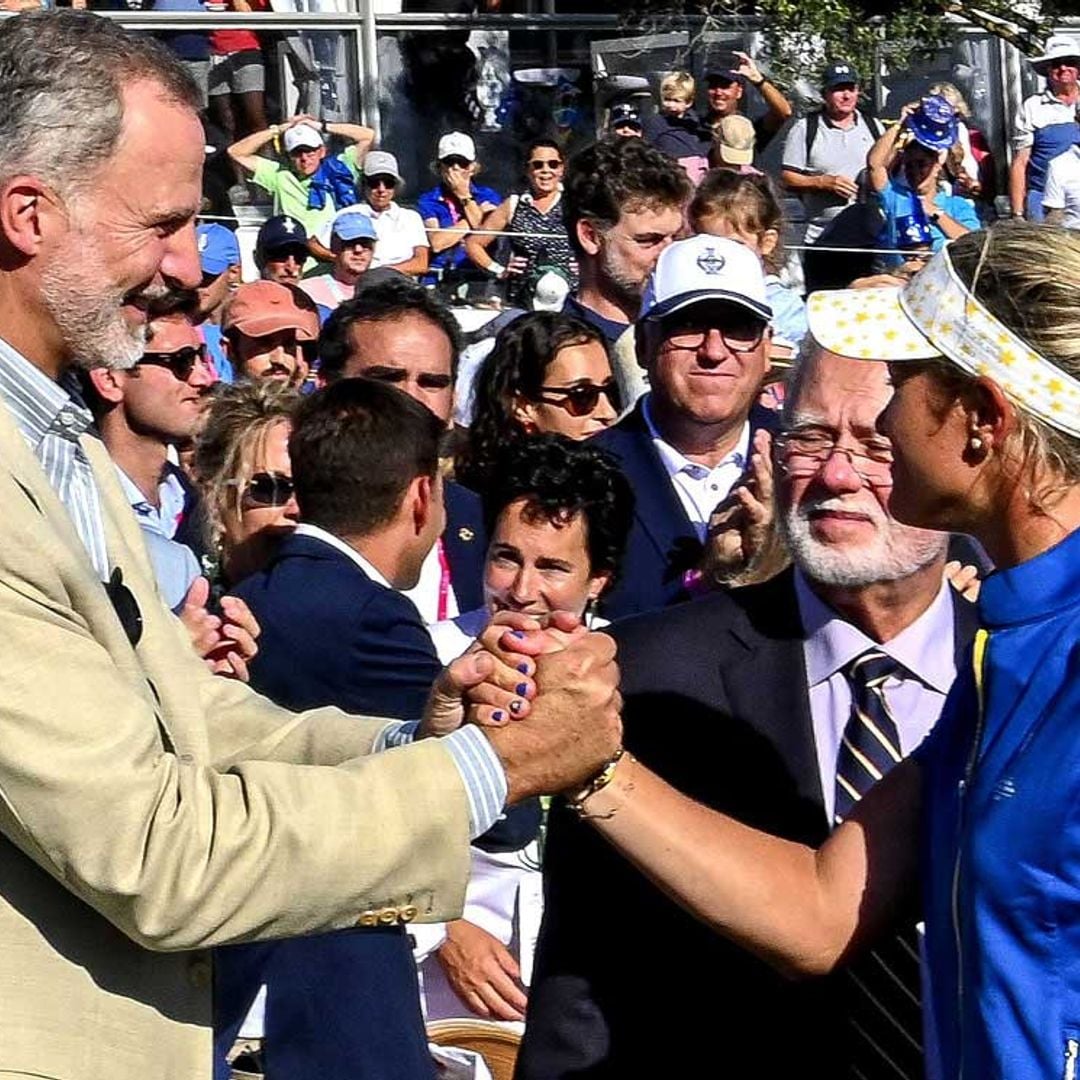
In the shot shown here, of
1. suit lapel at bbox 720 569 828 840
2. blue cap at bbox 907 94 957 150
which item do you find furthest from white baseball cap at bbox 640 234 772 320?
blue cap at bbox 907 94 957 150

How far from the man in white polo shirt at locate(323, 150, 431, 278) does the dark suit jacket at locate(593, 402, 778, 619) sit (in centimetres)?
565

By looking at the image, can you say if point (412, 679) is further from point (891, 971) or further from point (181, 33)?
point (181, 33)

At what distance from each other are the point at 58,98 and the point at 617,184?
182 inches

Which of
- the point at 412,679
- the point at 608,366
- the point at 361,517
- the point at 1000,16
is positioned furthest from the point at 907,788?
the point at 1000,16

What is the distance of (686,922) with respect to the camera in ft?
10.8

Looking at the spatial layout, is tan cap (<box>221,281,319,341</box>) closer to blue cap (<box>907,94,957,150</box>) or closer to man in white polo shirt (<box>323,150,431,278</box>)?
man in white polo shirt (<box>323,150,431,278</box>)

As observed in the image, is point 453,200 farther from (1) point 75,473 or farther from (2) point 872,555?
(1) point 75,473

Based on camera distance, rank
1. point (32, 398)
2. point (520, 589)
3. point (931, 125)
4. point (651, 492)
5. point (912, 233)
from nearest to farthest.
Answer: point (32, 398) < point (520, 589) < point (651, 492) < point (912, 233) < point (931, 125)

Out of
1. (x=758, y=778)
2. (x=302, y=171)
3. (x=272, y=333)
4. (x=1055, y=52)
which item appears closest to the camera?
(x=758, y=778)

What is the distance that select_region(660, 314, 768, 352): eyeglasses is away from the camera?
5.94 meters

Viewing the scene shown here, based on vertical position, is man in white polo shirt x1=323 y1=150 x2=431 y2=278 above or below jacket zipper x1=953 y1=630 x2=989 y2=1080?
below

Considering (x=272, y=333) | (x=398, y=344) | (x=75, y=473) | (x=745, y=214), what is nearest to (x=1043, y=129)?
(x=745, y=214)

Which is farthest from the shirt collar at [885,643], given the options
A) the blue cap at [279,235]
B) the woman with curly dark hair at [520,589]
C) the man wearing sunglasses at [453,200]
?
the man wearing sunglasses at [453,200]

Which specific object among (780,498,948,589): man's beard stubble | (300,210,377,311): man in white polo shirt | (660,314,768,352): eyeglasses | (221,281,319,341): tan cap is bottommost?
(300,210,377,311): man in white polo shirt
